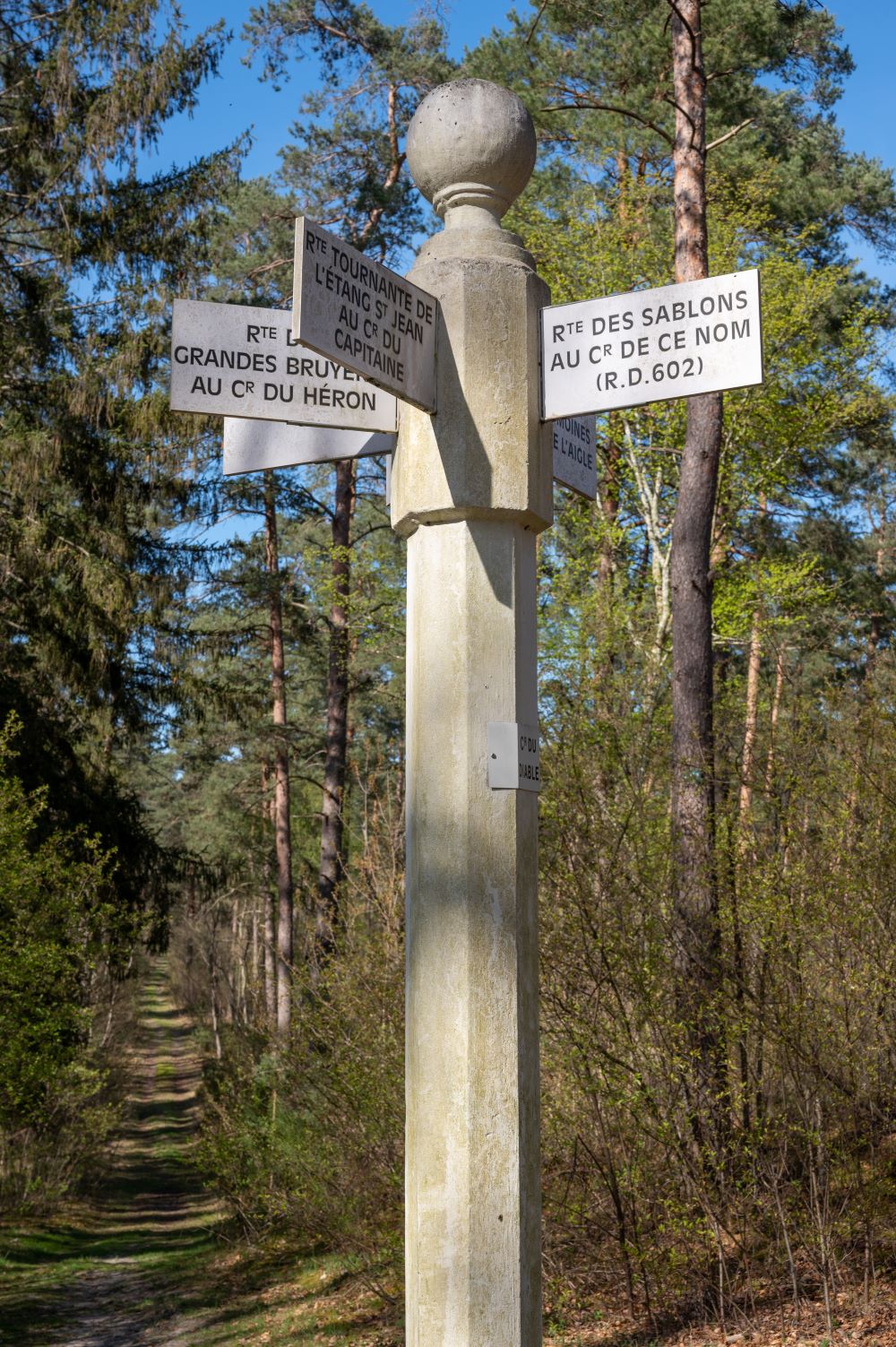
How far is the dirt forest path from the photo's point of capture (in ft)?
45.3

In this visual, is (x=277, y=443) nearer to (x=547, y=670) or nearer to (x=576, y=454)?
(x=576, y=454)

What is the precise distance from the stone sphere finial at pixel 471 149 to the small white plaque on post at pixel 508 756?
4.06ft

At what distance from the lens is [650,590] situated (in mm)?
20516

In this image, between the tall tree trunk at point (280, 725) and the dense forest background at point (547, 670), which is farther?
the tall tree trunk at point (280, 725)

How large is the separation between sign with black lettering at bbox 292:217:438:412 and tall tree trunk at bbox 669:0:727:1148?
4.76 meters

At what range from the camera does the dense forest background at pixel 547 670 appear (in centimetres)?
721

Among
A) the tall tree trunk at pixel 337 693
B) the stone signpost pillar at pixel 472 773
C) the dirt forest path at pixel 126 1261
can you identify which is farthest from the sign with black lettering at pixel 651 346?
the tall tree trunk at pixel 337 693

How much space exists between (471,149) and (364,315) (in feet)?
2.17

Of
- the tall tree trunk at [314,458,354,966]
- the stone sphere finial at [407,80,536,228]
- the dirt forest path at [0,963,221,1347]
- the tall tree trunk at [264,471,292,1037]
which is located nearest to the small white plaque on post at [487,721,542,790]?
the stone sphere finial at [407,80,536,228]

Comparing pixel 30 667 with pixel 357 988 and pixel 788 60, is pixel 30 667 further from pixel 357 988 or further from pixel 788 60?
pixel 788 60

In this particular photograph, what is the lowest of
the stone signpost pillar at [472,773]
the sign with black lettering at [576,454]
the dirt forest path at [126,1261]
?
the dirt forest path at [126,1261]

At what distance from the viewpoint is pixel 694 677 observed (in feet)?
32.3

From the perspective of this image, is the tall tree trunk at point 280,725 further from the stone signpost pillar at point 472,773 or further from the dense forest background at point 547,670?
the stone signpost pillar at point 472,773

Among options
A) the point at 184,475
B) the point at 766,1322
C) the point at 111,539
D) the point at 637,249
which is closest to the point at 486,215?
the point at 766,1322
